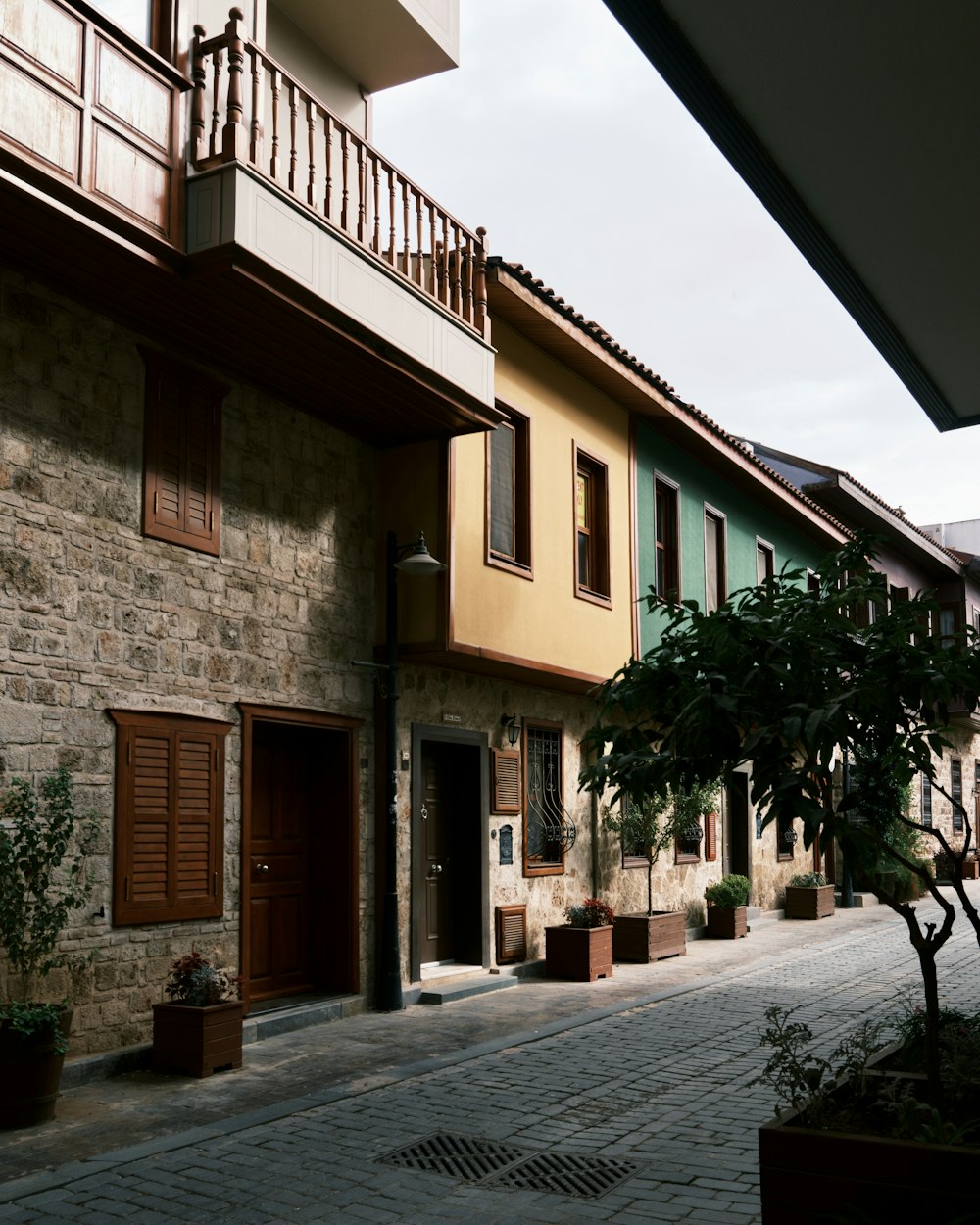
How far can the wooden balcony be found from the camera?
728 cm

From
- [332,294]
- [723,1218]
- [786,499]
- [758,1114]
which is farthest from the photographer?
[786,499]

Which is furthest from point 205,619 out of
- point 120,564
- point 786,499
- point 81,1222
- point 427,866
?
point 786,499

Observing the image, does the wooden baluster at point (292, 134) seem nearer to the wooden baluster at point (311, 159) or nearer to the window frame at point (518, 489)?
the wooden baluster at point (311, 159)

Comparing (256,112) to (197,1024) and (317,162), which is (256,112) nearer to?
(317,162)

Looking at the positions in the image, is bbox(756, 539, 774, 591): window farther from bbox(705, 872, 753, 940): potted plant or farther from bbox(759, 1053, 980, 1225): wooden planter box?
bbox(759, 1053, 980, 1225): wooden planter box

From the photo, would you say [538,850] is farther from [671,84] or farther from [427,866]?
[671,84]

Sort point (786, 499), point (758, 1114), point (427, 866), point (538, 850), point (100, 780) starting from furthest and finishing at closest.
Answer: point (786, 499), point (538, 850), point (427, 866), point (100, 780), point (758, 1114)

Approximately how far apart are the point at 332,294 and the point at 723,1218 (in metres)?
6.58

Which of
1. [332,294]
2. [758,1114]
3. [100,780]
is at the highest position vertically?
[332,294]

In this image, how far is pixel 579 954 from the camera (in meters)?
12.4

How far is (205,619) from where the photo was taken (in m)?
9.28

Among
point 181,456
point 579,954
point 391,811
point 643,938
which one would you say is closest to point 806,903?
point 643,938

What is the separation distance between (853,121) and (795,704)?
1652mm

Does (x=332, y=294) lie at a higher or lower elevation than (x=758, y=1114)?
higher
